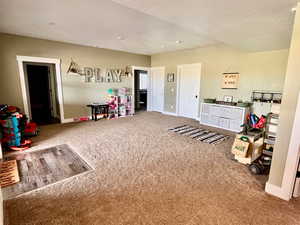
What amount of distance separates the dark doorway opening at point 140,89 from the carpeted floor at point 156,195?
213 inches

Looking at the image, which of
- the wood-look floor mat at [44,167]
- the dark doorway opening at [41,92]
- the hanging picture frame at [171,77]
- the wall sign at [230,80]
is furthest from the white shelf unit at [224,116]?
the dark doorway opening at [41,92]

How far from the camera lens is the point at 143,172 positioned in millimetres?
2518

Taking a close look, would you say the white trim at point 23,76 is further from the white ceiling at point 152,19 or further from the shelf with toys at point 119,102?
the shelf with toys at point 119,102

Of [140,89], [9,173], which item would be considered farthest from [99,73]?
[9,173]

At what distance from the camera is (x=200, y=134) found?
4340 millimetres

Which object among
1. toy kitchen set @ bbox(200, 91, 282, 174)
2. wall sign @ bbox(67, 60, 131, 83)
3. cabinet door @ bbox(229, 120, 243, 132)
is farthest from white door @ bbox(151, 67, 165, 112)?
cabinet door @ bbox(229, 120, 243, 132)

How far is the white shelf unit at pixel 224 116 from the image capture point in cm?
454

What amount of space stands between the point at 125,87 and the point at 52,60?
110 inches

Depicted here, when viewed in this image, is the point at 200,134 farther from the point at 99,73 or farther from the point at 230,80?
the point at 99,73

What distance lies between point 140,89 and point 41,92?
4711 millimetres

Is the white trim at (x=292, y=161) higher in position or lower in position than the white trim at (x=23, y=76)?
lower

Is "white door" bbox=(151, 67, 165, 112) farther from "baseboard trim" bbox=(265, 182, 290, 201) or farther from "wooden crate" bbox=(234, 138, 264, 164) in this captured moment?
"baseboard trim" bbox=(265, 182, 290, 201)

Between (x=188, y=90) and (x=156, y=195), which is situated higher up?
(x=188, y=90)

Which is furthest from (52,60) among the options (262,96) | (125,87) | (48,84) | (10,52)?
(262,96)
